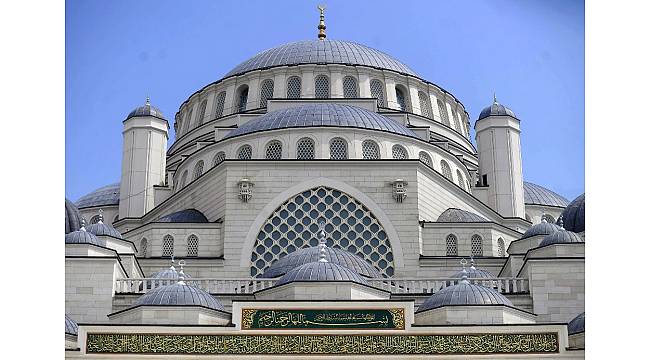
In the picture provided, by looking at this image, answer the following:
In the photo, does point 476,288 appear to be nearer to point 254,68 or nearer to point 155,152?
point 155,152

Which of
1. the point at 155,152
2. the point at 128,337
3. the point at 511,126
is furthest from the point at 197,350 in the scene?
the point at 511,126

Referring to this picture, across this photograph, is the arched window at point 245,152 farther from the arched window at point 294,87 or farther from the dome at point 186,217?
the arched window at point 294,87

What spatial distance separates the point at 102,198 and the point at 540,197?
10676mm

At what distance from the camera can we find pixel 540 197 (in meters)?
28.6

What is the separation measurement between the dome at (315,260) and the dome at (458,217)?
287 cm

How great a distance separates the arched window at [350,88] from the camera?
25.6m

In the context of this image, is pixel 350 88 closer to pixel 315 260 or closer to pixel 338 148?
pixel 338 148

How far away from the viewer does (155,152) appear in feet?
75.7

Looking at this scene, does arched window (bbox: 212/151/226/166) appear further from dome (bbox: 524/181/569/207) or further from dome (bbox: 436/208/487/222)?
dome (bbox: 524/181/569/207)

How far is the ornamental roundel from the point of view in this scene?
19.1 meters

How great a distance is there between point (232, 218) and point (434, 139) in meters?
6.92

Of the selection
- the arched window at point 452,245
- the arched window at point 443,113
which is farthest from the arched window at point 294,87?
the arched window at point 452,245

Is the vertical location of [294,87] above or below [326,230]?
above

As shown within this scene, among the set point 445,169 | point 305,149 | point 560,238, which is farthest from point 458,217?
point 305,149
